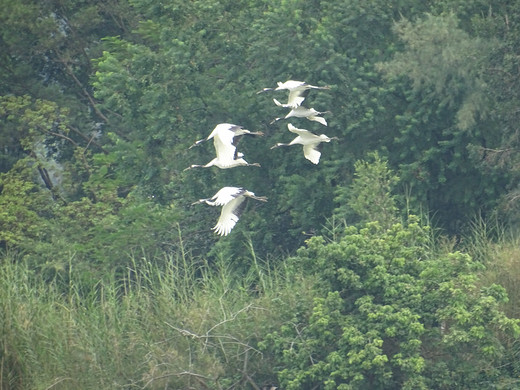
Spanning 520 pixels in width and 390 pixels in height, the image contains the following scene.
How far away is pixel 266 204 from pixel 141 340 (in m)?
6.83

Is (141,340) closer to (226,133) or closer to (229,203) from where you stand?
(229,203)

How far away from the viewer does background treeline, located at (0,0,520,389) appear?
1308cm

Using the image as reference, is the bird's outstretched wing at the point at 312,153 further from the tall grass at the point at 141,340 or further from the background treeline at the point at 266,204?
the tall grass at the point at 141,340

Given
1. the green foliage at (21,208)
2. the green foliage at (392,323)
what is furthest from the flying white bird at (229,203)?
the green foliage at (21,208)

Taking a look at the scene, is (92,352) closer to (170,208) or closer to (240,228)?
(240,228)

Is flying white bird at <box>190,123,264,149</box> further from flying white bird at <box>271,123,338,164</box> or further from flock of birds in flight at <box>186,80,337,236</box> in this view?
flying white bird at <box>271,123,338,164</box>

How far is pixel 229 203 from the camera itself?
14453 mm

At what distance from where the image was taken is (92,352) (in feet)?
44.6

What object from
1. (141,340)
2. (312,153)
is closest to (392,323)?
(141,340)

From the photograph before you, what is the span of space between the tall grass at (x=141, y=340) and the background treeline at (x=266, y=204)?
24mm

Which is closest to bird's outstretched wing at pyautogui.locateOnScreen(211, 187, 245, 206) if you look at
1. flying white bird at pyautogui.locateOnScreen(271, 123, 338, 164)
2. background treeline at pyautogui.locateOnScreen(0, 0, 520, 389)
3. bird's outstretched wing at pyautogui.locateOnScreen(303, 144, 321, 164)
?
background treeline at pyautogui.locateOnScreen(0, 0, 520, 389)

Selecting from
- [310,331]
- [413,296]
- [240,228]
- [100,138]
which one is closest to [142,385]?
[310,331]

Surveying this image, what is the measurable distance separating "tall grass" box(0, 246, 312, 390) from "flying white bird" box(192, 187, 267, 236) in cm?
74

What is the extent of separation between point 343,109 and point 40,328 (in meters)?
6.94
